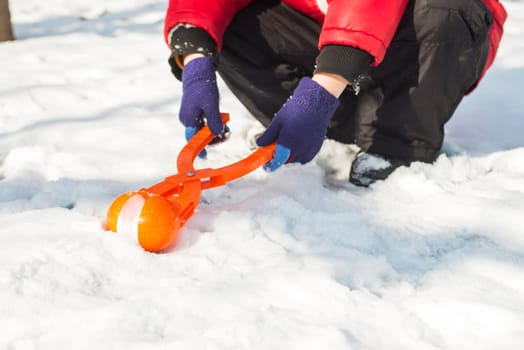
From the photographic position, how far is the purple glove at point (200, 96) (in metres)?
1.40

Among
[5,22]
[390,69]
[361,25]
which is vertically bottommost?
[5,22]

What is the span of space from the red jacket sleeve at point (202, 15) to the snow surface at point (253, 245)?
1.21ft

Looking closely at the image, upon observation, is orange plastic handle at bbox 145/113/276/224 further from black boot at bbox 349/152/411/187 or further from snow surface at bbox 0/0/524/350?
black boot at bbox 349/152/411/187

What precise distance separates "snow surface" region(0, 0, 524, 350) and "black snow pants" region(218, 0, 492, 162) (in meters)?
0.10

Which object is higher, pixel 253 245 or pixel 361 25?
pixel 361 25

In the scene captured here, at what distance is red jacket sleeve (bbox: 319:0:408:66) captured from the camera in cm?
124

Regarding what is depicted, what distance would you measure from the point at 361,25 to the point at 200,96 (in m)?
0.43

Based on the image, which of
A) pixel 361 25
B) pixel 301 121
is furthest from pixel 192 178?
pixel 361 25

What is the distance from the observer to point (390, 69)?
5.01ft

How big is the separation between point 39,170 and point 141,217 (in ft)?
2.01

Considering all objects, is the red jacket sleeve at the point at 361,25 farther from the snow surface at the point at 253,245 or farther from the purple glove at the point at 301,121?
the snow surface at the point at 253,245

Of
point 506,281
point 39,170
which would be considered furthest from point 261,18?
point 506,281

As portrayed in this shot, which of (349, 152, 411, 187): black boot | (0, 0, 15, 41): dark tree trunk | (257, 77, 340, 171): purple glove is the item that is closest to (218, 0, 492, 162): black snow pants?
(349, 152, 411, 187): black boot

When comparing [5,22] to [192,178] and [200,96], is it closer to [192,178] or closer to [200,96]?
[200,96]
